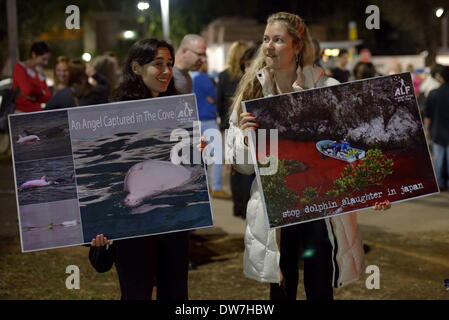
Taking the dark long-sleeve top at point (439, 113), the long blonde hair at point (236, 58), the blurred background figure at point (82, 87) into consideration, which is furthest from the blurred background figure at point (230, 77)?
the dark long-sleeve top at point (439, 113)

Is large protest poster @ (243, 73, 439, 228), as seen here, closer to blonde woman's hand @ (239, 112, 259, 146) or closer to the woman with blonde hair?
blonde woman's hand @ (239, 112, 259, 146)

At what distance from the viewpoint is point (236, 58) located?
7.73 meters

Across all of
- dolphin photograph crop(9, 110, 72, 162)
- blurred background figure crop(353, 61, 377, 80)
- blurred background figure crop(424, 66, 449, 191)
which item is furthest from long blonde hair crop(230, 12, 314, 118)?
blurred background figure crop(424, 66, 449, 191)

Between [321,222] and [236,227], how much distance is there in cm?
427

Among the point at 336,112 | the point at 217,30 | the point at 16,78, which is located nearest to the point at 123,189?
the point at 336,112

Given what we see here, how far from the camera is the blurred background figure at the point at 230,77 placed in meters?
7.68

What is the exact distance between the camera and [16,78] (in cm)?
810

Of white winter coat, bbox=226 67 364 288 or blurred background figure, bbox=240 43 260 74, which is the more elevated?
blurred background figure, bbox=240 43 260 74

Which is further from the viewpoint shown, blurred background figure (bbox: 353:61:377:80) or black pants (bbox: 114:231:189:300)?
blurred background figure (bbox: 353:61:377:80)

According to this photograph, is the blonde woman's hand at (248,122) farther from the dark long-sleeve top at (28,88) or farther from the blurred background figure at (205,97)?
the dark long-sleeve top at (28,88)

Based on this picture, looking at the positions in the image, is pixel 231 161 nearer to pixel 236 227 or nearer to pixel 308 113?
pixel 308 113

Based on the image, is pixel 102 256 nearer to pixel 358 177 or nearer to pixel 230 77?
pixel 358 177

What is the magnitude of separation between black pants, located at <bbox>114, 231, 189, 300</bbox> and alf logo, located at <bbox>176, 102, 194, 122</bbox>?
57 cm

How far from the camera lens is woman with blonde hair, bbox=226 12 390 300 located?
11.7 ft
